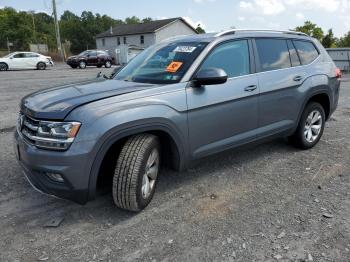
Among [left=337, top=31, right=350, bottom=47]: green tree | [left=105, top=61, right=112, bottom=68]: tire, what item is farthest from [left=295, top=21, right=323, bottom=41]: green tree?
[left=105, top=61, right=112, bottom=68]: tire

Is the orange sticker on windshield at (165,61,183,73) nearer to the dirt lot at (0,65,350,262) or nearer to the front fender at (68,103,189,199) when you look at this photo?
the front fender at (68,103,189,199)

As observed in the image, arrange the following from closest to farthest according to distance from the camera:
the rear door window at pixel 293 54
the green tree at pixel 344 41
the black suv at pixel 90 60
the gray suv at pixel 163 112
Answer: the gray suv at pixel 163 112 → the rear door window at pixel 293 54 → the black suv at pixel 90 60 → the green tree at pixel 344 41

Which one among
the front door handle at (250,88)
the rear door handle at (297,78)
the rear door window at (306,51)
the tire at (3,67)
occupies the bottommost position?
the tire at (3,67)

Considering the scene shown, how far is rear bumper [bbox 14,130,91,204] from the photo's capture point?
9.93 ft

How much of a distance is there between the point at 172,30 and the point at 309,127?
168 feet

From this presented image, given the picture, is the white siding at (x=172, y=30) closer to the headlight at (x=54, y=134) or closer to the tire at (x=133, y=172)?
the tire at (x=133, y=172)

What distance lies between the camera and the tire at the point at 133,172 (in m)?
3.31

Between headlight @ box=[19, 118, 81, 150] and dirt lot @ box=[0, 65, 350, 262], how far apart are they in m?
0.82

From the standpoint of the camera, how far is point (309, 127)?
5441 millimetres

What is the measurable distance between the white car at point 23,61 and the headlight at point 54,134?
992 inches

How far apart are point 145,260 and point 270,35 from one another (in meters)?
3.33

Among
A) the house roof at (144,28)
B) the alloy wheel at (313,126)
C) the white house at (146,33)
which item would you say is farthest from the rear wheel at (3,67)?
the house roof at (144,28)

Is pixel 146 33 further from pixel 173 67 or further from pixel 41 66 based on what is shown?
pixel 173 67

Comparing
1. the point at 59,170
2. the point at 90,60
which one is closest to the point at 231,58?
the point at 59,170
